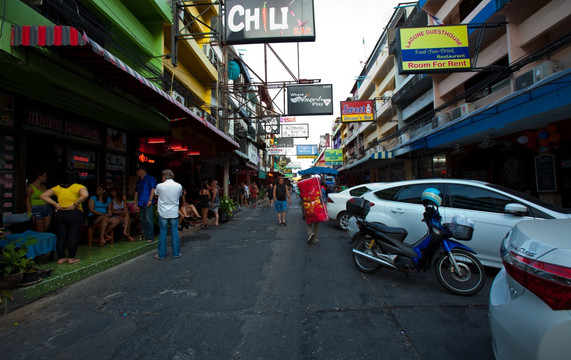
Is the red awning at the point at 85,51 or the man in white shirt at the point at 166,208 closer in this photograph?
the red awning at the point at 85,51

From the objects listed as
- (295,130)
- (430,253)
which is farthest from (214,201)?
(295,130)

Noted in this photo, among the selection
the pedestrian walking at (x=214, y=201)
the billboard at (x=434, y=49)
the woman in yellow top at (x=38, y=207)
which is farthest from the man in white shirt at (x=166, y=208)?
the billboard at (x=434, y=49)

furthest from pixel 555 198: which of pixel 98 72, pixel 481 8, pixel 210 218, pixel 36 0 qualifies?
pixel 36 0

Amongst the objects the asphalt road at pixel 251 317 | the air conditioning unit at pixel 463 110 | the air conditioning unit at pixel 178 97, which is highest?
the air conditioning unit at pixel 178 97

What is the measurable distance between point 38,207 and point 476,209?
7691 mm

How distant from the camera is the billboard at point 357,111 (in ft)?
62.8

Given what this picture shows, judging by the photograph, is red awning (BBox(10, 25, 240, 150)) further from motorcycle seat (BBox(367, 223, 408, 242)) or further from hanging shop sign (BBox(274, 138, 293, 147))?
hanging shop sign (BBox(274, 138, 293, 147))

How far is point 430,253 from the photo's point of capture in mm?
3615

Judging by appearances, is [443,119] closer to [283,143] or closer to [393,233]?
[393,233]

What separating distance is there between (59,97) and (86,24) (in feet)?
6.42

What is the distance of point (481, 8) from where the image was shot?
1092cm

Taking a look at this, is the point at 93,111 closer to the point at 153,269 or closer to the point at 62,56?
the point at 62,56

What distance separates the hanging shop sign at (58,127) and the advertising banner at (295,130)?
16.9 metres

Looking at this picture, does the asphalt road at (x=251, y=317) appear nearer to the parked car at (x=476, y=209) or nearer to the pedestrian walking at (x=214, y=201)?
the parked car at (x=476, y=209)
